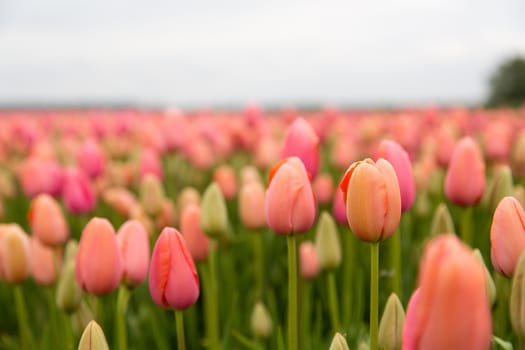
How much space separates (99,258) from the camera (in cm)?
141

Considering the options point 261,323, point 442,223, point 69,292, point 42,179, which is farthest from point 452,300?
point 42,179

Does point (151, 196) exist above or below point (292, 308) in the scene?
above

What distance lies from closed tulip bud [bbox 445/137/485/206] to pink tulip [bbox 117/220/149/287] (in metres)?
0.86

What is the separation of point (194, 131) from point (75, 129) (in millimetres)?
1964

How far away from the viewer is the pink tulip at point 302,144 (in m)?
1.68

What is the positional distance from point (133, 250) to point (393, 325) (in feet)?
2.32

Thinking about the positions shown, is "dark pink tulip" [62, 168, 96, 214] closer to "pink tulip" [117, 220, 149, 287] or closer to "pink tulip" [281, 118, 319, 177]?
"pink tulip" [117, 220, 149, 287]

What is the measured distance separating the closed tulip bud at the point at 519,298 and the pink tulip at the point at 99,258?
85 cm

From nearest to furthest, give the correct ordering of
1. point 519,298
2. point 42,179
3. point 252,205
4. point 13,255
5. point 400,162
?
point 519,298 < point 400,162 < point 13,255 < point 252,205 < point 42,179

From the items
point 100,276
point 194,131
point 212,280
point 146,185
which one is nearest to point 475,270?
point 100,276

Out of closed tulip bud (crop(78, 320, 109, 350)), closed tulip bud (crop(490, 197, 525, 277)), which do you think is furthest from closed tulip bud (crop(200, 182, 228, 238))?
closed tulip bud (crop(490, 197, 525, 277))

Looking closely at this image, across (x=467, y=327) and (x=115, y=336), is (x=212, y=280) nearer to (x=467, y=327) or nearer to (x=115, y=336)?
(x=115, y=336)

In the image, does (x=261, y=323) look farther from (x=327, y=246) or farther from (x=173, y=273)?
(x=173, y=273)

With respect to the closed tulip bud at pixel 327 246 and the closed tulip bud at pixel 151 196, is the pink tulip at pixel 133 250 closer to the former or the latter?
the closed tulip bud at pixel 327 246
